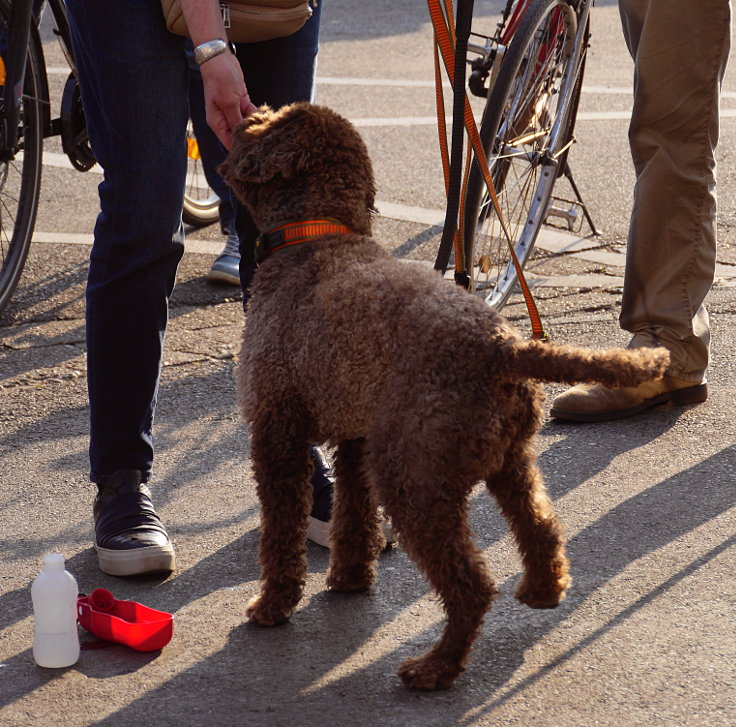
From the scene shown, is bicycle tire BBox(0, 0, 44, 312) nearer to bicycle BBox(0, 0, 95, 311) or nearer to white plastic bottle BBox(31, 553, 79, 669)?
bicycle BBox(0, 0, 95, 311)

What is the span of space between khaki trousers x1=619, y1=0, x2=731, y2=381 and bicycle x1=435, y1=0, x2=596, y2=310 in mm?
601

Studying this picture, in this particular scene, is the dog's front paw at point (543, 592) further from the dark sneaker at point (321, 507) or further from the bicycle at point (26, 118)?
the bicycle at point (26, 118)

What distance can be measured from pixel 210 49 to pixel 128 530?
1.28 m

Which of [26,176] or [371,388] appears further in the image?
[26,176]

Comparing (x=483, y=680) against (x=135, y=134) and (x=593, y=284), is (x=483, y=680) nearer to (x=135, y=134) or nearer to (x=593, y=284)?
(x=135, y=134)

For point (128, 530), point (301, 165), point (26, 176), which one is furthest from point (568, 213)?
point (128, 530)

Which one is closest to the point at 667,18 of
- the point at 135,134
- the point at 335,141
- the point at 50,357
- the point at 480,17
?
the point at 335,141

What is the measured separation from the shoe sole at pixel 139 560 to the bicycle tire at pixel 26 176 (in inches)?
80.9

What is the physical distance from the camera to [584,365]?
2365mm

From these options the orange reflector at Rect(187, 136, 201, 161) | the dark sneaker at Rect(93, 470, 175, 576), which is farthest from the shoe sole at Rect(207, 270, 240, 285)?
the dark sneaker at Rect(93, 470, 175, 576)

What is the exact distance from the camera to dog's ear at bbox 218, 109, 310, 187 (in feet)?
9.22

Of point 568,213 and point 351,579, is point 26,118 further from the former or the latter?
point 351,579

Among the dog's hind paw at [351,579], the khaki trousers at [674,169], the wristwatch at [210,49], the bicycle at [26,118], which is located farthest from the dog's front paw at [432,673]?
the bicycle at [26,118]

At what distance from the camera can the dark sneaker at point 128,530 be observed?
122 inches
